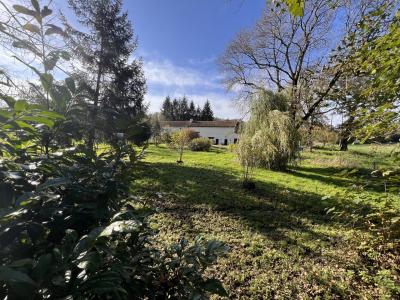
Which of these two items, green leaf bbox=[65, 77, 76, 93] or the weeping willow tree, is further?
the weeping willow tree

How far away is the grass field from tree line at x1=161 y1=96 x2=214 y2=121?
49528 millimetres

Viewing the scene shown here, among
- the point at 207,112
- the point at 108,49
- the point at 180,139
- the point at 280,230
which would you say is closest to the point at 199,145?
the point at 180,139

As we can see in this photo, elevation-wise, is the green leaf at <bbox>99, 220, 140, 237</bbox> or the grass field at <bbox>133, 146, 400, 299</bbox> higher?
→ the green leaf at <bbox>99, 220, 140, 237</bbox>

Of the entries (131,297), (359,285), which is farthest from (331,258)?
(131,297)

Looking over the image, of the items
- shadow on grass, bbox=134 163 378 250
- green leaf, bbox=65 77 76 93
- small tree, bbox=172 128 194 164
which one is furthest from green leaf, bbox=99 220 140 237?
small tree, bbox=172 128 194 164

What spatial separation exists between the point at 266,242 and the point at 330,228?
1.49 meters

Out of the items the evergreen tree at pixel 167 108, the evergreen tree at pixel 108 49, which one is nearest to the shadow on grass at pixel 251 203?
the evergreen tree at pixel 108 49

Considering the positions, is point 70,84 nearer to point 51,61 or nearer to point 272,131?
point 51,61

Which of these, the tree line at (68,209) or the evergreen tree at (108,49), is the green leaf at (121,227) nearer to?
the tree line at (68,209)

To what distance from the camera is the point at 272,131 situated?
968cm

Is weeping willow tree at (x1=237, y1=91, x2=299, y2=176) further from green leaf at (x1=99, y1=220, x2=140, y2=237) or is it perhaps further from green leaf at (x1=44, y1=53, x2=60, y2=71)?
green leaf at (x1=99, y1=220, x2=140, y2=237)

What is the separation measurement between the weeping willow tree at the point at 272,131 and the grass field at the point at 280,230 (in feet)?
6.80

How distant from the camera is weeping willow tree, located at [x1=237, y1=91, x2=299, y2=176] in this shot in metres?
9.45

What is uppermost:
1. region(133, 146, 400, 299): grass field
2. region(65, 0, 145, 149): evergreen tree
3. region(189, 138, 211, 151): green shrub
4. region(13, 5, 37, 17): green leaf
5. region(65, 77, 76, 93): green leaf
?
region(65, 0, 145, 149): evergreen tree
